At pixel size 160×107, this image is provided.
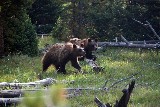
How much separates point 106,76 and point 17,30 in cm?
800

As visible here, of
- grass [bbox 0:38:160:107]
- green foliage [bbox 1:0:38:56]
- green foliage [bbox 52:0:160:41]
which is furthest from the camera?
green foliage [bbox 52:0:160:41]

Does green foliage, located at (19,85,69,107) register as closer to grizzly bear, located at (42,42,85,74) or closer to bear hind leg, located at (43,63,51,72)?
grizzly bear, located at (42,42,85,74)

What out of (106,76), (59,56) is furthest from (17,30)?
(106,76)

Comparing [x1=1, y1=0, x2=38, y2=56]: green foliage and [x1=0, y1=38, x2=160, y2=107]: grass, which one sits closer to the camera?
[x1=0, y1=38, x2=160, y2=107]: grass

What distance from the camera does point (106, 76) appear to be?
13703 millimetres

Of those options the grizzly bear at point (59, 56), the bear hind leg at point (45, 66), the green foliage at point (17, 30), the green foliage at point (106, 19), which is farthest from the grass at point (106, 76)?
the green foliage at point (106, 19)

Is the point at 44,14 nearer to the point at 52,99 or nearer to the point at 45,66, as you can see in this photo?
the point at 45,66

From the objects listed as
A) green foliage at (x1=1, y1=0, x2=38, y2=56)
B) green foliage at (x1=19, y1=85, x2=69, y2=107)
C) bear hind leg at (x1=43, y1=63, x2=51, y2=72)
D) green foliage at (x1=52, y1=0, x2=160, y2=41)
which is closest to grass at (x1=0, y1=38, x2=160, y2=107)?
bear hind leg at (x1=43, y1=63, x2=51, y2=72)

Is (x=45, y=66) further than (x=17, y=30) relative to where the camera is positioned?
No

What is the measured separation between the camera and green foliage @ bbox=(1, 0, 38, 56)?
1880 cm

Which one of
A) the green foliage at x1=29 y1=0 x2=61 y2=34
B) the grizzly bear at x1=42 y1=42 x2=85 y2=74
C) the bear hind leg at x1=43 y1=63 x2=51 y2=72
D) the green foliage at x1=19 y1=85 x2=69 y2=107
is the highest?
the green foliage at x1=29 y1=0 x2=61 y2=34

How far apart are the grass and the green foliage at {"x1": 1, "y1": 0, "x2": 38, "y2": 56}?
1.55 meters

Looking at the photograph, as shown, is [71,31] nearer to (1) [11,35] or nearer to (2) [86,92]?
(1) [11,35]

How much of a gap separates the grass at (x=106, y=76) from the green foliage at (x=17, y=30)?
1.55 meters
